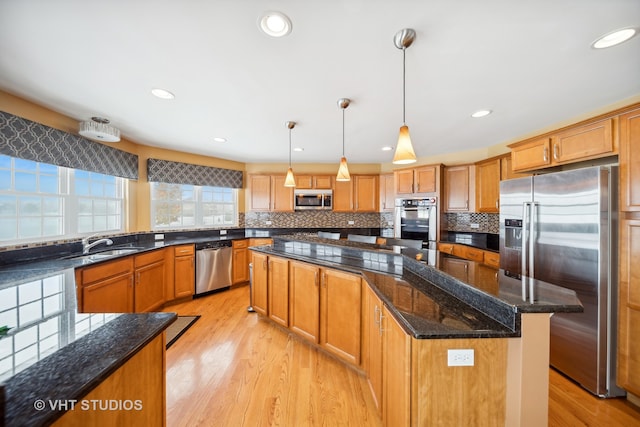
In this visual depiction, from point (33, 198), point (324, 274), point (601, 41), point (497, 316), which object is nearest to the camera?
point (497, 316)

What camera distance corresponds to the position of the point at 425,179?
4.09 m

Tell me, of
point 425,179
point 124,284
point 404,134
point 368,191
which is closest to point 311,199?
point 368,191

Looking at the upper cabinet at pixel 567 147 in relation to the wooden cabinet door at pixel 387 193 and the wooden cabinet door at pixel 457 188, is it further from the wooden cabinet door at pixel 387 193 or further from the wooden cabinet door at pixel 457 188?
the wooden cabinet door at pixel 387 193

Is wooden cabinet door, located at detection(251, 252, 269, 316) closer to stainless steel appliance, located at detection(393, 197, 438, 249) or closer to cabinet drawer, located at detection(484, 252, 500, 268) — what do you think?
stainless steel appliance, located at detection(393, 197, 438, 249)

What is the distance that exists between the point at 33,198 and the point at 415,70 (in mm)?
3935

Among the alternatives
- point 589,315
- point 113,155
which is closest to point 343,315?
point 589,315

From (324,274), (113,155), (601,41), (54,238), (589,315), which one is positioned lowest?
(589,315)

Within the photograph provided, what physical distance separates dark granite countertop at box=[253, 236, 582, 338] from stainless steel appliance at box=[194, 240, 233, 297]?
2405 millimetres

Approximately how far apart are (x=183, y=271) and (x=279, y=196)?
2.19 metres

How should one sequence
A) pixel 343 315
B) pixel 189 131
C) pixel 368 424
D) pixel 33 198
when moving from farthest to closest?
pixel 189 131, pixel 33 198, pixel 343 315, pixel 368 424

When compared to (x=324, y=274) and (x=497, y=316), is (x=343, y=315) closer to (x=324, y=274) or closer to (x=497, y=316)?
(x=324, y=274)

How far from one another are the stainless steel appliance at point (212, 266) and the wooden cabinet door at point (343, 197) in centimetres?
226

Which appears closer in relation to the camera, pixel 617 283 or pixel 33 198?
pixel 617 283

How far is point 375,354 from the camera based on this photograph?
61.9 inches
